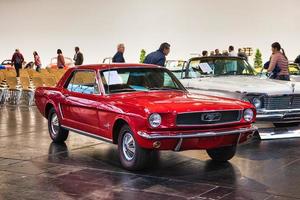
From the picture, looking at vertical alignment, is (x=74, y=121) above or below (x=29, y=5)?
below

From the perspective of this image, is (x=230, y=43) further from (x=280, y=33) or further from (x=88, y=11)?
(x=88, y=11)

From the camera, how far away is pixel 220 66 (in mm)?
10312

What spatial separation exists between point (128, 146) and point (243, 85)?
128 inches

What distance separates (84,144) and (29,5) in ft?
97.8

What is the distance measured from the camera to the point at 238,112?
654 cm

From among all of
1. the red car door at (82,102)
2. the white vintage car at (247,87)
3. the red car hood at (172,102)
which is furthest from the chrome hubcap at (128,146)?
the white vintage car at (247,87)

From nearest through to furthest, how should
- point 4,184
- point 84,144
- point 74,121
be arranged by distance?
point 4,184 < point 74,121 < point 84,144

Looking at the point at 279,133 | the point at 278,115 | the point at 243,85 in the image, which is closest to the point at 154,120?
the point at 243,85

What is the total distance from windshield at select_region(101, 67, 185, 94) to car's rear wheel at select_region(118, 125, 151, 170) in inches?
31.5

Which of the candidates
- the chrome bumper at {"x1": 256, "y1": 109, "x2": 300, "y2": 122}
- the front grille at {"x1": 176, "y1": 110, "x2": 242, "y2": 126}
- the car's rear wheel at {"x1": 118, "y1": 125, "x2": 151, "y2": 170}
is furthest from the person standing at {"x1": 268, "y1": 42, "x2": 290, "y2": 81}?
the car's rear wheel at {"x1": 118, "y1": 125, "x2": 151, "y2": 170}

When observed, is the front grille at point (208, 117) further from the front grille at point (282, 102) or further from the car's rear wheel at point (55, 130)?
the car's rear wheel at point (55, 130)

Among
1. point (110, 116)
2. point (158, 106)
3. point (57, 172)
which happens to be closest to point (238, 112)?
point (158, 106)

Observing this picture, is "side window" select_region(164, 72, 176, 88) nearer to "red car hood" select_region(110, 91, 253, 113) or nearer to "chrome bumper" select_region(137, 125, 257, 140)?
"red car hood" select_region(110, 91, 253, 113)

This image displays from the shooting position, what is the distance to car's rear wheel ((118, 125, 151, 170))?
20.5 feet
